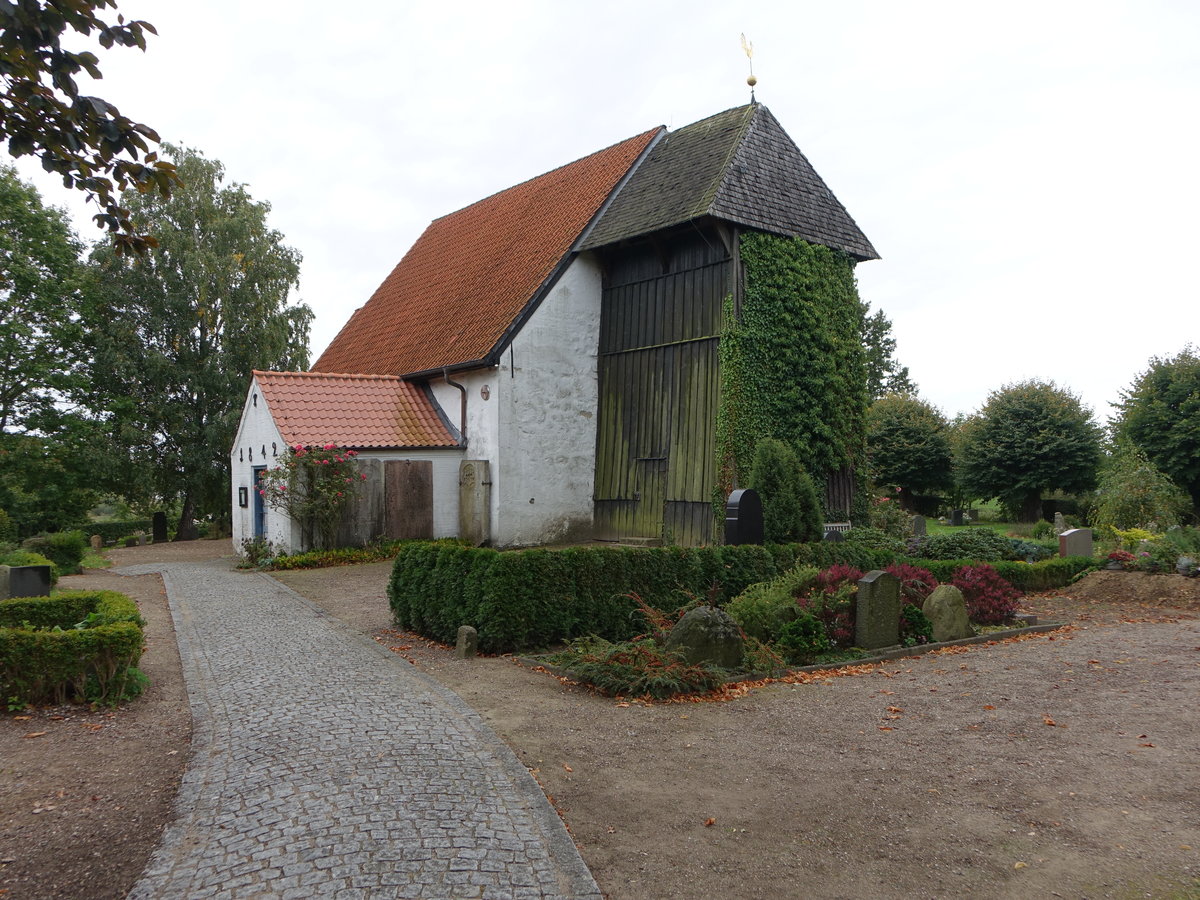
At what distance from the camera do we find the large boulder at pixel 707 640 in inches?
314

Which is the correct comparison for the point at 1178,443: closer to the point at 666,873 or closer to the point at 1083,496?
the point at 1083,496

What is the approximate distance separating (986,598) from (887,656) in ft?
9.28

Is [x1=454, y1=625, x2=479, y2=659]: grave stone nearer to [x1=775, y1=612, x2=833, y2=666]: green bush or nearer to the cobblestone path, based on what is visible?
the cobblestone path

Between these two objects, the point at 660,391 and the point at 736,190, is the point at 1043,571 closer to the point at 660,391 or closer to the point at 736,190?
the point at 660,391

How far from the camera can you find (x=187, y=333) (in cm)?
2805

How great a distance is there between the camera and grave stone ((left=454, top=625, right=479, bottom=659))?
29.2 feet

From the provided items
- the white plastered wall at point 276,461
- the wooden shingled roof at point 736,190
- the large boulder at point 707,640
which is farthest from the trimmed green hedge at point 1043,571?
the white plastered wall at point 276,461

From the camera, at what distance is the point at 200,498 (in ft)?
95.0

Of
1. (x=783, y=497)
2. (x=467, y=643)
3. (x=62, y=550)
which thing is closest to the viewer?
(x=467, y=643)

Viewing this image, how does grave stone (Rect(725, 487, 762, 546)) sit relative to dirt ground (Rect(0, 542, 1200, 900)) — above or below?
above

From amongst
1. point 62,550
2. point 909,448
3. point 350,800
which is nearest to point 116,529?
point 62,550

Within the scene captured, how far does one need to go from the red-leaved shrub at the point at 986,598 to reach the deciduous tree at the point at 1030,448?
2252cm

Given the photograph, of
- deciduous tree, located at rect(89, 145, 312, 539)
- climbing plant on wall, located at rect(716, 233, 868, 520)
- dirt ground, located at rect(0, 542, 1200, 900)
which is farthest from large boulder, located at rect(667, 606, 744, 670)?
deciduous tree, located at rect(89, 145, 312, 539)

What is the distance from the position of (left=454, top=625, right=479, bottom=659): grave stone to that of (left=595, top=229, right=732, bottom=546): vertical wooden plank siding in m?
7.91
